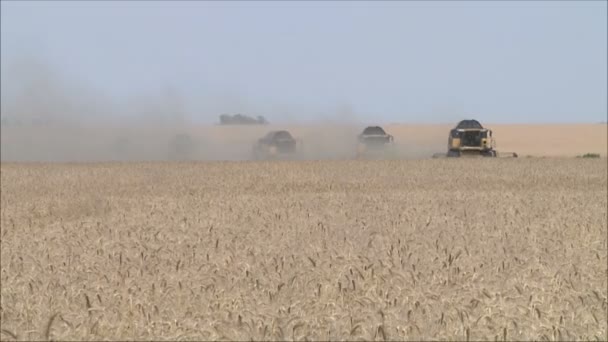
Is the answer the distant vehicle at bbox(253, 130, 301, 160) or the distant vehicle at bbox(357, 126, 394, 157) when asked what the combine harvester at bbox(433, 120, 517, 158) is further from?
the distant vehicle at bbox(253, 130, 301, 160)

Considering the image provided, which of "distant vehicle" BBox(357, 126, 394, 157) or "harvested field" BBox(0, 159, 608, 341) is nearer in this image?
"harvested field" BBox(0, 159, 608, 341)

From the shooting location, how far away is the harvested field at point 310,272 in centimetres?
469

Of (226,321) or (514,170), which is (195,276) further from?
(514,170)

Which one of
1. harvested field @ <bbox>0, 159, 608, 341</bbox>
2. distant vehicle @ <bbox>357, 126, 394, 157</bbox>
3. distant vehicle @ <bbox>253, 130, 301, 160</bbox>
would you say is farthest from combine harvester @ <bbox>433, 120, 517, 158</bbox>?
harvested field @ <bbox>0, 159, 608, 341</bbox>

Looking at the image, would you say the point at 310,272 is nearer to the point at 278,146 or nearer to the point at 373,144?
the point at 278,146

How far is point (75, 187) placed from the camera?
25250 mm

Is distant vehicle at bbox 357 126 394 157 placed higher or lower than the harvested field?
higher

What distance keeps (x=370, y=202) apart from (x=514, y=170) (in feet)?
62.0

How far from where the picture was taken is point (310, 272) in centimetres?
674

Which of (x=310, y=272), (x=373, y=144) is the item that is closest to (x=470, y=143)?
(x=373, y=144)

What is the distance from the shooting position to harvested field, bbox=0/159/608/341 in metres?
4.69

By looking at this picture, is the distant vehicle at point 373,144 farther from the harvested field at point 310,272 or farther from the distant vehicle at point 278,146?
the harvested field at point 310,272

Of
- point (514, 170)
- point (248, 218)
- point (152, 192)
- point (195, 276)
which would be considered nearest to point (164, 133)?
point (514, 170)

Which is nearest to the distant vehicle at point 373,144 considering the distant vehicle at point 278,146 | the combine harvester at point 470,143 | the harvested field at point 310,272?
the distant vehicle at point 278,146
